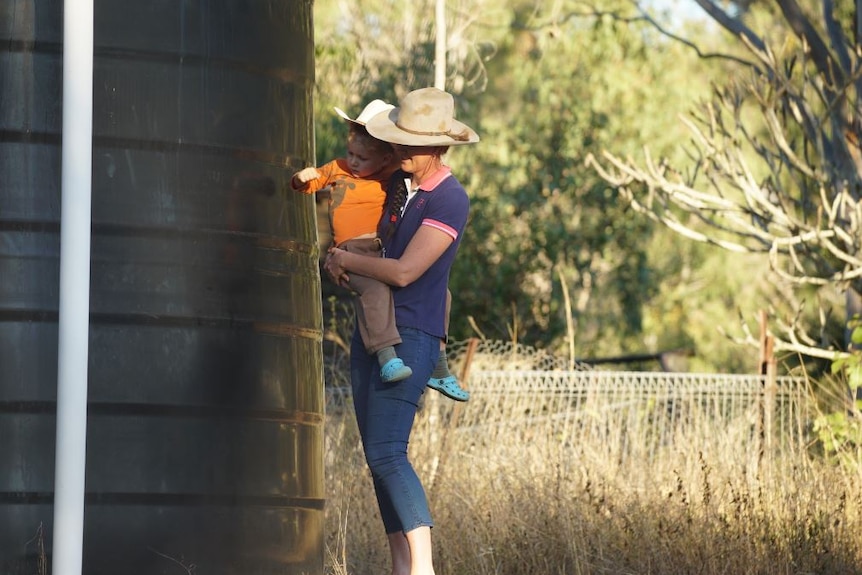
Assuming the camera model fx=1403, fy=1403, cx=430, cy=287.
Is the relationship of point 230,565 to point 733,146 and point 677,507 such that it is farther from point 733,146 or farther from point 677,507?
point 733,146

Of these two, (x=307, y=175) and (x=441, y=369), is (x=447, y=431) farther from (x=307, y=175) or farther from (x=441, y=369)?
(x=307, y=175)

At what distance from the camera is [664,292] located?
74.7 ft

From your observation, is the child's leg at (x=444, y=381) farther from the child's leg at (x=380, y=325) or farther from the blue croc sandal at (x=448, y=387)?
the child's leg at (x=380, y=325)

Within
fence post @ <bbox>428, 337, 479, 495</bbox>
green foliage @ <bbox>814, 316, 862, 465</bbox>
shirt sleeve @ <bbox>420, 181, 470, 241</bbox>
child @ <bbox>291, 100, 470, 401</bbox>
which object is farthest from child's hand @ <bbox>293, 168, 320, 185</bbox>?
green foliage @ <bbox>814, 316, 862, 465</bbox>

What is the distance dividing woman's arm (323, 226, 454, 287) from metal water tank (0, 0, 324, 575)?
0.24 metres

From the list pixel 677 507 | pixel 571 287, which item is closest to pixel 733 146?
pixel 677 507

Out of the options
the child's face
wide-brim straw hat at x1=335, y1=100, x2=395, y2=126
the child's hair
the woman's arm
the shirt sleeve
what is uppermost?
wide-brim straw hat at x1=335, y1=100, x2=395, y2=126

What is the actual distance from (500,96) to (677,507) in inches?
888

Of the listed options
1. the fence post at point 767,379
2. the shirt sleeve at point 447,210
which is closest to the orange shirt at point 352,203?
the shirt sleeve at point 447,210

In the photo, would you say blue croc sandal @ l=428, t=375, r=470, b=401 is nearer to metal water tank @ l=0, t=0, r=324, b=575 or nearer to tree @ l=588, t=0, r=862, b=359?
metal water tank @ l=0, t=0, r=324, b=575

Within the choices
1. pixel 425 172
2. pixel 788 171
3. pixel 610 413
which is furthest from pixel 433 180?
pixel 788 171

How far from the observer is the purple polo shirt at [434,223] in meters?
4.24

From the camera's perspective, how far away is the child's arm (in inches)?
163

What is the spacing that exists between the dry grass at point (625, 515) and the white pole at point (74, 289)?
1.51 metres
